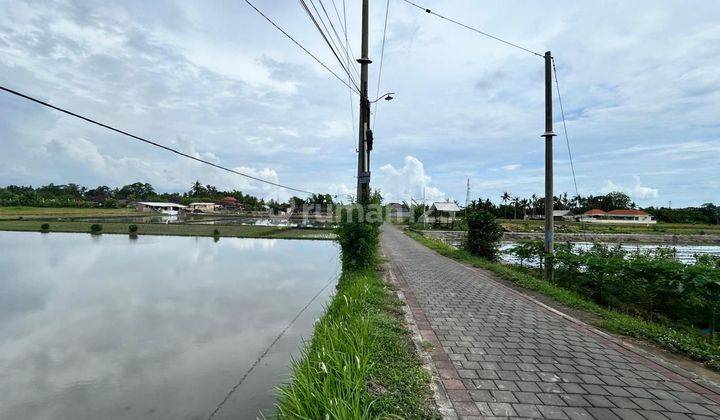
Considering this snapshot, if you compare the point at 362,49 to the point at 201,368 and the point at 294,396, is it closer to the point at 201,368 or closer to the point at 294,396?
the point at 201,368

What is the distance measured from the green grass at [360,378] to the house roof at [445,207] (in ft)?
133

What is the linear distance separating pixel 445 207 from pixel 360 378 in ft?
141

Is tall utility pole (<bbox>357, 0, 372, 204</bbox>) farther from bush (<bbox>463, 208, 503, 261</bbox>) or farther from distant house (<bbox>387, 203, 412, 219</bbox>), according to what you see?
distant house (<bbox>387, 203, 412, 219</bbox>)

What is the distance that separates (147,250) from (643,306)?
19471 millimetres

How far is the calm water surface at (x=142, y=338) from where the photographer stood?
4512 mm

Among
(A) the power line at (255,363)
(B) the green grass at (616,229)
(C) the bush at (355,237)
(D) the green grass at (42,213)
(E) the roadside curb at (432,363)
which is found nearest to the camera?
(E) the roadside curb at (432,363)

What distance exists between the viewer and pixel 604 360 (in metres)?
3.83

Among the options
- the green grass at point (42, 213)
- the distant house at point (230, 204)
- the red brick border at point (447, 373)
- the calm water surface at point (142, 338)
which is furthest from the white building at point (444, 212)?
the distant house at point (230, 204)

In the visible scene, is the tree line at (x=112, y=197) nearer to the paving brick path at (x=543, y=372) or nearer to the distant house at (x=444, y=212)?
the distant house at (x=444, y=212)

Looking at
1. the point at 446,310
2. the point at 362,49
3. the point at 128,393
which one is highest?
the point at 362,49

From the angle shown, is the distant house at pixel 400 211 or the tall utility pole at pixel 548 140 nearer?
the tall utility pole at pixel 548 140

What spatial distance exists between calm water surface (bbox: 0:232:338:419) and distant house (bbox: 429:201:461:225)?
33245 millimetres

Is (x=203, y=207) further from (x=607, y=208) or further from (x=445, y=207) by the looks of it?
(x=607, y=208)

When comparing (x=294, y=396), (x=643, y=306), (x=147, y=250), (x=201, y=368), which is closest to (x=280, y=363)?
(x=201, y=368)
